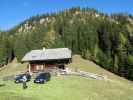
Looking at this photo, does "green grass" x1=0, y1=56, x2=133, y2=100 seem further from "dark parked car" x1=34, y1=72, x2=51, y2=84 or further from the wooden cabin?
the wooden cabin

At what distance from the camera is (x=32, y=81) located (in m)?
57.2

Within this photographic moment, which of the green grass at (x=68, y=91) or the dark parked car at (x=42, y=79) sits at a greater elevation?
the dark parked car at (x=42, y=79)

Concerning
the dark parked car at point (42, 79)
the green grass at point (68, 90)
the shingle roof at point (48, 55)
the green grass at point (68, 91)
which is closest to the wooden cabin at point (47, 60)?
the shingle roof at point (48, 55)

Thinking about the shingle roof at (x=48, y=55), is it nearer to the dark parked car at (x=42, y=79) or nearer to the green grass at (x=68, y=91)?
the green grass at (x=68, y=91)

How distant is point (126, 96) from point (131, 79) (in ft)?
102

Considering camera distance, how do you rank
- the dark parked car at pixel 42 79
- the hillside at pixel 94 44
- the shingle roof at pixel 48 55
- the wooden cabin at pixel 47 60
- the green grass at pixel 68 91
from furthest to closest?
the hillside at pixel 94 44
the shingle roof at pixel 48 55
the wooden cabin at pixel 47 60
the dark parked car at pixel 42 79
the green grass at pixel 68 91

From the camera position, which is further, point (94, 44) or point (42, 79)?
point (94, 44)

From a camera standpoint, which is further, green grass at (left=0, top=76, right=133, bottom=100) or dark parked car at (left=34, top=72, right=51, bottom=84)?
dark parked car at (left=34, top=72, right=51, bottom=84)

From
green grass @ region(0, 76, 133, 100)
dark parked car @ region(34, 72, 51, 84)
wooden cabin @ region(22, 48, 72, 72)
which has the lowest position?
green grass @ region(0, 76, 133, 100)

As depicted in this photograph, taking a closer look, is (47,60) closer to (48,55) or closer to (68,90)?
(48,55)

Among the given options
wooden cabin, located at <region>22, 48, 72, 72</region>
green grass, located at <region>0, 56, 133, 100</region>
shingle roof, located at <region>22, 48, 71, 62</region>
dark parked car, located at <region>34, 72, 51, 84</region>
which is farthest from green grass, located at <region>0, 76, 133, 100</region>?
shingle roof, located at <region>22, 48, 71, 62</region>

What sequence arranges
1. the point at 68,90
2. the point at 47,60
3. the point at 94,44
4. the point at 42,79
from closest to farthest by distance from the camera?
the point at 68,90
the point at 42,79
the point at 47,60
the point at 94,44

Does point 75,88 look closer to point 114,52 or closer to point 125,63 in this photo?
point 125,63

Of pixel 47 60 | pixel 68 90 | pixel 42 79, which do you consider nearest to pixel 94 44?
pixel 47 60
